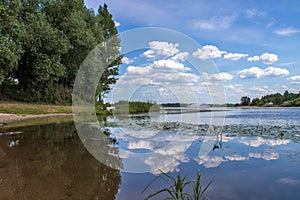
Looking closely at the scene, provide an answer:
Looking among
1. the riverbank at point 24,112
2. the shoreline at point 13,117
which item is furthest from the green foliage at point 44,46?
the shoreline at point 13,117

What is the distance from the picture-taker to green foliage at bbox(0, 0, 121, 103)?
623 inches

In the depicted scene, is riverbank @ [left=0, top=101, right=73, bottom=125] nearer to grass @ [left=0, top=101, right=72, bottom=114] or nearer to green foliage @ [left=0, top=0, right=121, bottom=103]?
grass @ [left=0, top=101, right=72, bottom=114]

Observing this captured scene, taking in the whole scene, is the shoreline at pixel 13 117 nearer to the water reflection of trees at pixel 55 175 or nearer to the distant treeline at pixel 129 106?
the distant treeline at pixel 129 106

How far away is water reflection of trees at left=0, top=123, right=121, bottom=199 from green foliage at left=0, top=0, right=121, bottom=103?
11.0 metres

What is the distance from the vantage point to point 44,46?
773 inches

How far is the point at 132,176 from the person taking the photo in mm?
4129

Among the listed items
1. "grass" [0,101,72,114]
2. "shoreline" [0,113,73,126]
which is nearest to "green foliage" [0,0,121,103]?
"grass" [0,101,72,114]

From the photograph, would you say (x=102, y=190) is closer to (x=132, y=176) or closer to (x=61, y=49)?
(x=132, y=176)

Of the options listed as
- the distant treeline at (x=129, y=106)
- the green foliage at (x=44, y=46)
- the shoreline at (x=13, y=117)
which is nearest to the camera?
the shoreline at (x=13, y=117)

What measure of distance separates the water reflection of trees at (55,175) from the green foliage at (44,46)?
11044mm

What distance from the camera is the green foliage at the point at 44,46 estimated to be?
15828 mm

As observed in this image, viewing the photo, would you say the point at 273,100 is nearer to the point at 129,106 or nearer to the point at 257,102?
the point at 257,102

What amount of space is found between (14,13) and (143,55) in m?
11.8

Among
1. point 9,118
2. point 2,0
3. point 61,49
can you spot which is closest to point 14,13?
point 2,0
